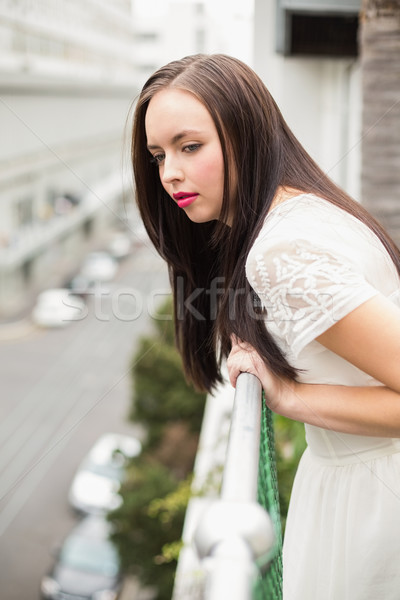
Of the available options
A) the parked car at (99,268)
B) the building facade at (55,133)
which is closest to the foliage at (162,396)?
the building facade at (55,133)

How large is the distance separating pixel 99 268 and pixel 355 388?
28.3 meters

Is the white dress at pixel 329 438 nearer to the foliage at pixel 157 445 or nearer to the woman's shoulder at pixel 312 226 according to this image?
the woman's shoulder at pixel 312 226

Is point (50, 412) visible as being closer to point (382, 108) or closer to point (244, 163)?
point (382, 108)

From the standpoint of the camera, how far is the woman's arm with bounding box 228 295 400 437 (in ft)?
3.48

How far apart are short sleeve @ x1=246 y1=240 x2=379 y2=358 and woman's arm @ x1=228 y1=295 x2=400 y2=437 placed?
0.07 ft

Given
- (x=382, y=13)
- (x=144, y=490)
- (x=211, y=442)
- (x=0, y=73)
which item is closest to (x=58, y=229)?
(x=0, y=73)

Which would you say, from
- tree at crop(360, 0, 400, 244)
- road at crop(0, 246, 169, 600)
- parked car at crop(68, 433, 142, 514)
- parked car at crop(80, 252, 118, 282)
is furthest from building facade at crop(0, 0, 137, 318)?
tree at crop(360, 0, 400, 244)

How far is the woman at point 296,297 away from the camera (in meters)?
1.17

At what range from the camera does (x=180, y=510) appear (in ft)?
30.6

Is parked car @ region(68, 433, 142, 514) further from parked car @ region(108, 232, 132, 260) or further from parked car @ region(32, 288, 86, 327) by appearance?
parked car @ region(108, 232, 132, 260)

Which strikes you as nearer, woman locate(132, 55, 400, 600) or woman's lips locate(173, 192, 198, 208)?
woman locate(132, 55, 400, 600)

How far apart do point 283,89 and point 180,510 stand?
6.34m

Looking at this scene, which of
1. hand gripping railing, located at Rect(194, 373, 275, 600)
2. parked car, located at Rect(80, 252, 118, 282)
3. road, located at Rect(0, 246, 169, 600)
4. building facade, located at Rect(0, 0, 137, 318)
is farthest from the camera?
parked car, located at Rect(80, 252, 118, 282)

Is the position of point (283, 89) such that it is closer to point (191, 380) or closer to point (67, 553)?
point (191, 380)
